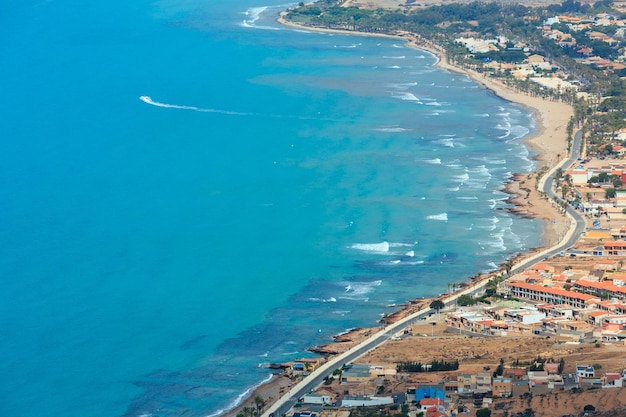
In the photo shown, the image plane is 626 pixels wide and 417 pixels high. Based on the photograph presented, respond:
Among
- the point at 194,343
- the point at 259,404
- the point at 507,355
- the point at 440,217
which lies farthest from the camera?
the point at 440,217

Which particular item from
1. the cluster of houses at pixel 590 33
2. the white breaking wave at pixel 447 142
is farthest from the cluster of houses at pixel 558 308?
the cluster of houses at pixel 590 33

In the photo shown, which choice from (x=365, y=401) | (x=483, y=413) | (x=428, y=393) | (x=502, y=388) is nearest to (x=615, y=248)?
(x=502, y=388)

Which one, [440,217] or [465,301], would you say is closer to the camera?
[465,301]

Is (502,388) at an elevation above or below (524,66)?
above

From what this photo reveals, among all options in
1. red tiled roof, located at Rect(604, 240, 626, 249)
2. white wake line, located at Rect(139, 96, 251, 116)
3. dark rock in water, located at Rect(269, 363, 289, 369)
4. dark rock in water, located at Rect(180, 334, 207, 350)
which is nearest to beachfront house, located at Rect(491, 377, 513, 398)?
dark rock in water, located at Rect(269, 363, 289, 369)

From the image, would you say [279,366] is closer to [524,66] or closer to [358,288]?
[358,288]

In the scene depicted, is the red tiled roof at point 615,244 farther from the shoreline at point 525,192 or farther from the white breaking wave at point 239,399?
the white breaking wave at point 239,399
